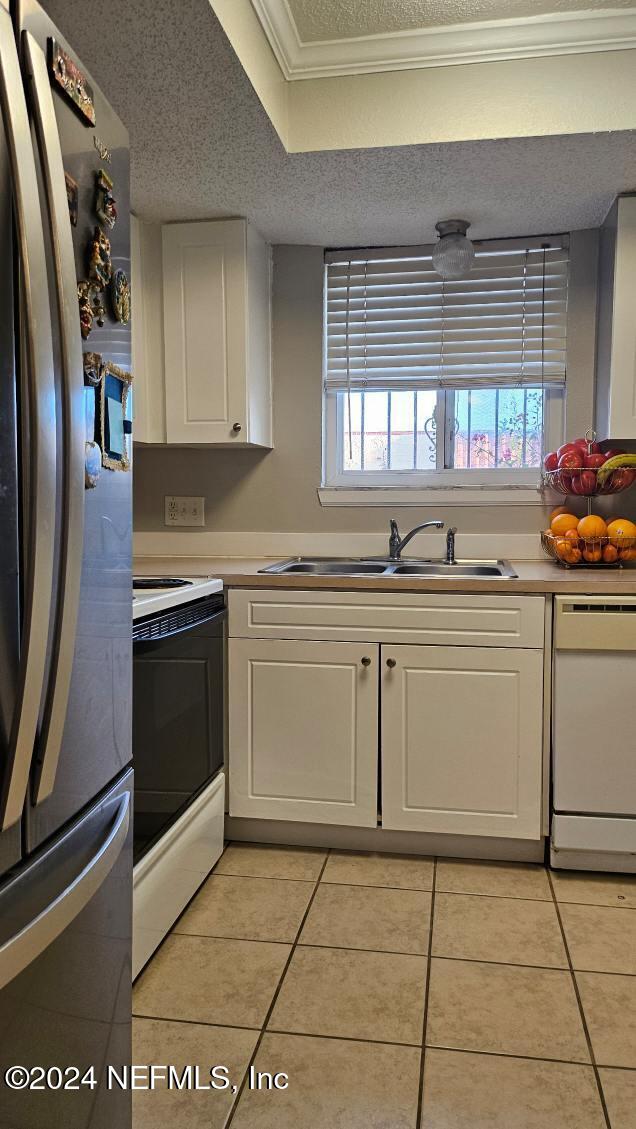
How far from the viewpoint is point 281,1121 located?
144cm

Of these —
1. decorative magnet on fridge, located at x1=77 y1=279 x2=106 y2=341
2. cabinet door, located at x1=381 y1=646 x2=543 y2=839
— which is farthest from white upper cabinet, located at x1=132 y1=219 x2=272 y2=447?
decorative magnet on fridge, located at x1=77 y1=279 x2=106 y2=341

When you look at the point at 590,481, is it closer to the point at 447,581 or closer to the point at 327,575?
the point at 447,581

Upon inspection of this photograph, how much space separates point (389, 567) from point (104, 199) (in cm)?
198

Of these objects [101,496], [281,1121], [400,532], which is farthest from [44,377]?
[400,532]

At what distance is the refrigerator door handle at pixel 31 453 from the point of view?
0.82 m

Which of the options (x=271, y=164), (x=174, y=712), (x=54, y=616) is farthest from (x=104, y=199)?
(x=271, y=164)

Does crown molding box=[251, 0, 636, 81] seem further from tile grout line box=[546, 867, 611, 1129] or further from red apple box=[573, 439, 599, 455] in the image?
tile grout line box=[546, 867, 611, 1129]

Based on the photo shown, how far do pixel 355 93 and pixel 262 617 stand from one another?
1.59m

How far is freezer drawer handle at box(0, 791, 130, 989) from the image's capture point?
33.8 inches

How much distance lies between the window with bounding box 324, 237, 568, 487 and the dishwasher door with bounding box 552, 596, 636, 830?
0.88 m

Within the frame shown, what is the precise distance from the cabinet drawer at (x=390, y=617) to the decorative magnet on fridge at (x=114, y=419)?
1.28 meters

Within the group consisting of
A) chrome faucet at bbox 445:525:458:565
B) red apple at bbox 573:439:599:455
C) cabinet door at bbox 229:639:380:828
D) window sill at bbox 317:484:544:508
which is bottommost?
cabinet door at bbox 229:639:380:828

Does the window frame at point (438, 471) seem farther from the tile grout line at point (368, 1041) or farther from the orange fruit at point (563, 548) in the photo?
the tile grout line at point (368, 1041)

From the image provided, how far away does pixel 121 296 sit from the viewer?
3.87 ft
